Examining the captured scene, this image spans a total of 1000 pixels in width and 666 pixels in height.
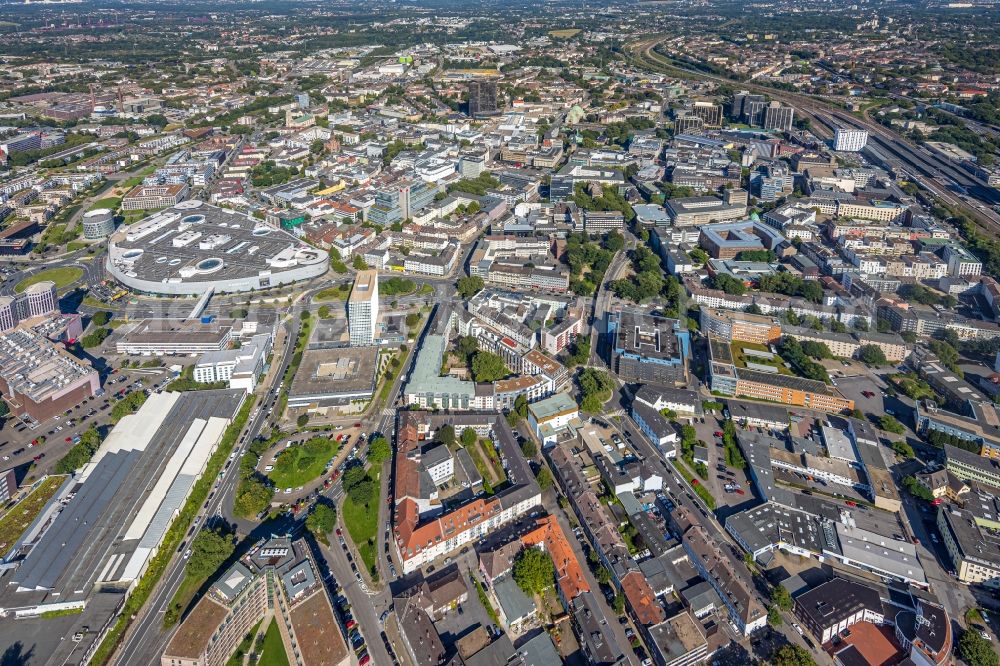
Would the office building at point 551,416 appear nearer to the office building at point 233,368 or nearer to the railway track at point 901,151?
the office building at point 233,368

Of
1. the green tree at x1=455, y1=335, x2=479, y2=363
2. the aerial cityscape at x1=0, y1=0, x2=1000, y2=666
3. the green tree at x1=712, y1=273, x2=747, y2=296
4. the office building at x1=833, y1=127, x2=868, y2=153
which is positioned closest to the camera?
the aerial cityscape at x1=0, y1=0, x2=1000, y2=666

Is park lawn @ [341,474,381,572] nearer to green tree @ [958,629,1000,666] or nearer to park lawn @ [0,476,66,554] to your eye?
park lawn @ [0,476,66,554]

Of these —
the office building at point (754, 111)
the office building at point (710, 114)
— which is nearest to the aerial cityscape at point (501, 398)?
the office building at point (710, 114)

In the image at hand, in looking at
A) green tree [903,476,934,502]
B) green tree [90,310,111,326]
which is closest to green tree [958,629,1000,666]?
green tree [903,476,934,502]

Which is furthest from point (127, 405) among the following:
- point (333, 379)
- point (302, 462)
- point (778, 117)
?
point (778, 117)

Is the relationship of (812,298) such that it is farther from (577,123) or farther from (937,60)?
(937,60)

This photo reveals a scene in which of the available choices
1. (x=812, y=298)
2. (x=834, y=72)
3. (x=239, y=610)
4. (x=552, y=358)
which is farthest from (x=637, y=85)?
(x=239, y=610)

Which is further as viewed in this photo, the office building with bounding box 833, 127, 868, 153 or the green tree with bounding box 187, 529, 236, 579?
the office building with bounding box 833, 127, 868, 153
